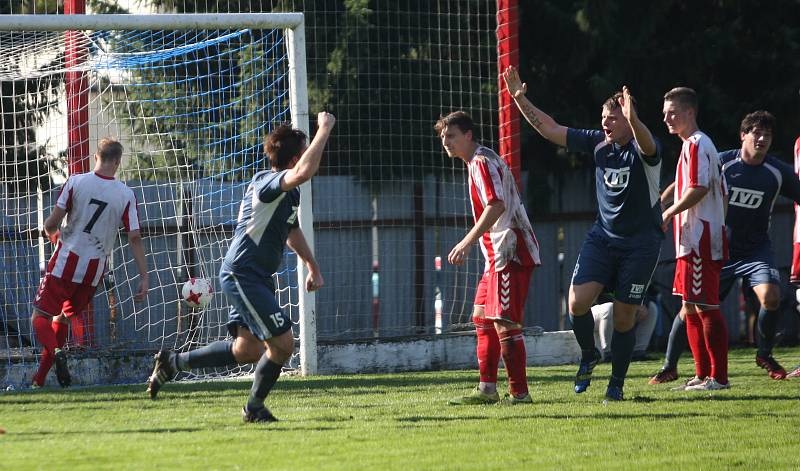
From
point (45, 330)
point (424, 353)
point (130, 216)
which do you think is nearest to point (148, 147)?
point (130, 216)

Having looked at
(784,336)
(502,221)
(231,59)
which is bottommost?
(784,336)

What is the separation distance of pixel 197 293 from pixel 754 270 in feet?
15.4

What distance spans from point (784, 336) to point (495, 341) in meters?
8.24

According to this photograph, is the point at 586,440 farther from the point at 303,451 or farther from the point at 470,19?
the point at 470,19

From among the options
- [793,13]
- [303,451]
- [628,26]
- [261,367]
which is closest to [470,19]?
[628,26]

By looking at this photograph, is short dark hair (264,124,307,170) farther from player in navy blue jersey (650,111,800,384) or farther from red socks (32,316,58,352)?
player in navy blue jersey (650,111,800,384)

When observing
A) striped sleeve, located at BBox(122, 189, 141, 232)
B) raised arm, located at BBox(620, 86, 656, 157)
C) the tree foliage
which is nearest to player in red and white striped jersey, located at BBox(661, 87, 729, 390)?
raised arm, located at BBox(620, 86, 656, 157)

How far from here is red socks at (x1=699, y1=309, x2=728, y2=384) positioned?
29.0 ft

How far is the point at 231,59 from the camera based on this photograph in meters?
12.3

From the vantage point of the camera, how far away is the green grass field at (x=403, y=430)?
5816 mm

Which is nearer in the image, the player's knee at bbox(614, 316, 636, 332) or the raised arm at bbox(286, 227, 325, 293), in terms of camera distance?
the raised arm at bbox(286, 227, 325, 293)

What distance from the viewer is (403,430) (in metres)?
6.85

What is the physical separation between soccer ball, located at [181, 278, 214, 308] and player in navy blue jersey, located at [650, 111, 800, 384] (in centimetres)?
390

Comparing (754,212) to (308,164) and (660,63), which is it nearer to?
(308,164)
